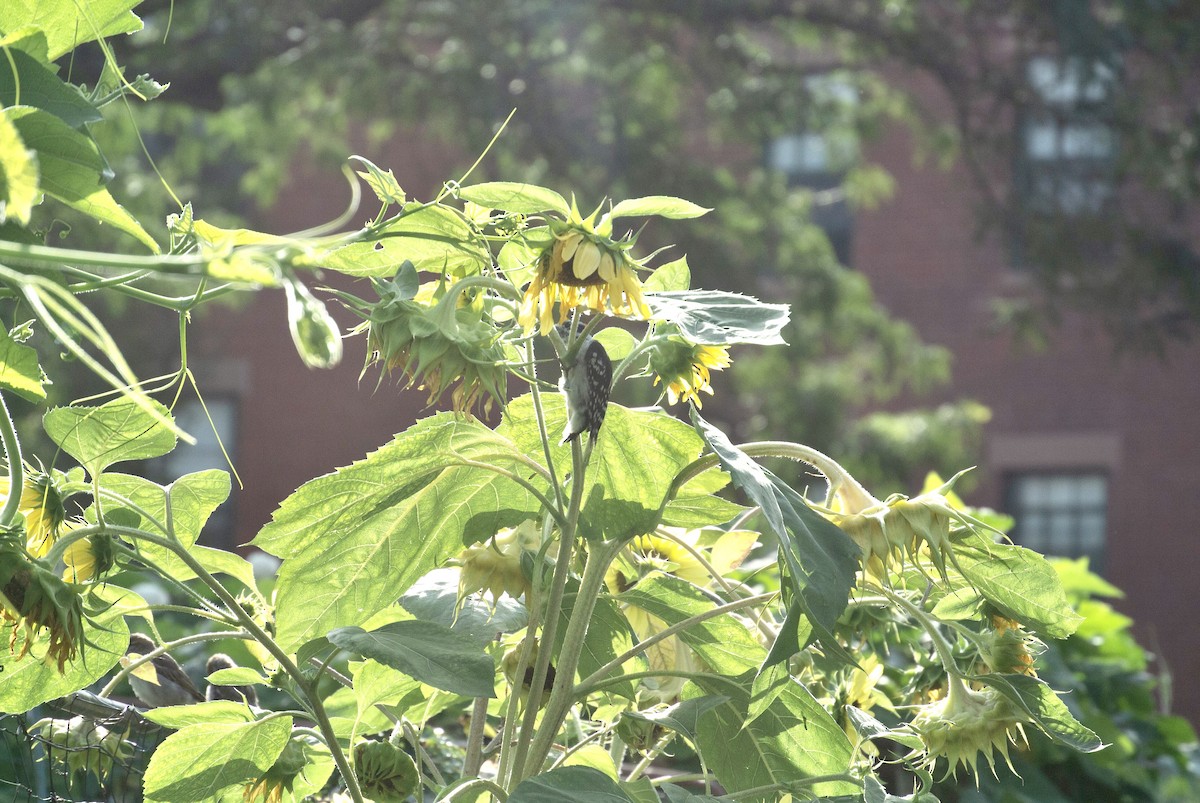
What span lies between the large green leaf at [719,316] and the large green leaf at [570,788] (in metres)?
0.18

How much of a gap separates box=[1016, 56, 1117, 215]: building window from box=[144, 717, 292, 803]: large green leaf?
16.5 feet

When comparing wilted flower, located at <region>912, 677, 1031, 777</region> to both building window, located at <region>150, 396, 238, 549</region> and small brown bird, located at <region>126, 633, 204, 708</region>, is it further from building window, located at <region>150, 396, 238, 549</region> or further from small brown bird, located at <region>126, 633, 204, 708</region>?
building window, located at <region>150, 396, 238, 549</region>

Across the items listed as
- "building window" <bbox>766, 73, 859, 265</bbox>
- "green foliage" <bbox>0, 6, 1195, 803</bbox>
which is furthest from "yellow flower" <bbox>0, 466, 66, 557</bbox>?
"building window" <bbox>766, 73, 859, 265</bbox>

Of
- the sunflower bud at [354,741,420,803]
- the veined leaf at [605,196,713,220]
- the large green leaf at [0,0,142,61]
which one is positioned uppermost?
the large green leaf at [0,0,142,61]

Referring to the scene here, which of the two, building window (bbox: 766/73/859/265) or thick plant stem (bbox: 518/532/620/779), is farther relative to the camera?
building window (bbox: 766/73/859/265)

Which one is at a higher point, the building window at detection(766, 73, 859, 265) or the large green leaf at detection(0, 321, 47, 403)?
the large green leaf at detection(0, 321, 47, 403)

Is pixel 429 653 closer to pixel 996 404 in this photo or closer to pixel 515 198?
pixel 515 198

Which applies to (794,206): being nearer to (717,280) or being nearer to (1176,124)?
(717,280)

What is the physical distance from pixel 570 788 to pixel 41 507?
245 millimetres

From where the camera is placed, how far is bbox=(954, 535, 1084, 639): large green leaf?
0.57 m

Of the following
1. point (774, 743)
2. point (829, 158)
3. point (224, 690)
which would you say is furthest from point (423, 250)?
point (829, 158)

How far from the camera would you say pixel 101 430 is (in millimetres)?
590

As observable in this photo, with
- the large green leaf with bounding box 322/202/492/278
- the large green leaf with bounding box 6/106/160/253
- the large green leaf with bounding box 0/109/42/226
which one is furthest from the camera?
the large green leaf with bounding box 322/202/492/278

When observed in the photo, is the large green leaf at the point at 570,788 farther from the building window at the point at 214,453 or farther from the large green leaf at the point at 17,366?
the building window at the point at 214,453
